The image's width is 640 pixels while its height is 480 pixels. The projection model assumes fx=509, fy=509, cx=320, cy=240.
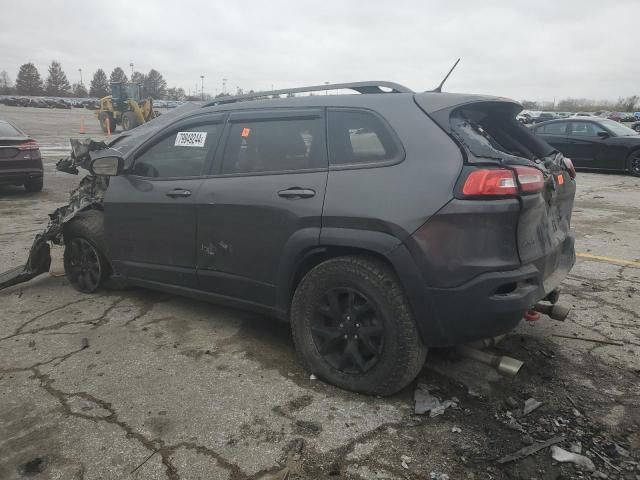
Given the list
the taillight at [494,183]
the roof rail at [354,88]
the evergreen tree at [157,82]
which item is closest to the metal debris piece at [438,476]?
the taillight at [494,183]

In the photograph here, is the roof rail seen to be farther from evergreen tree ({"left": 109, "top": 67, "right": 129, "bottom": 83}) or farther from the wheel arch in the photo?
evergreen tree ({"left": 109, "top": 67, "right": 129, "bottom": 83})

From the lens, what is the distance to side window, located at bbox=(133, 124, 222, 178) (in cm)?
371

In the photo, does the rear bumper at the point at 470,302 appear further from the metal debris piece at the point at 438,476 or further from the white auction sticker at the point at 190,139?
the white auction sticker at the point at 190,139

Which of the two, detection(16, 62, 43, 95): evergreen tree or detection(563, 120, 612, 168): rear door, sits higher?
detection(16, 62, 43, 95): evergreen tree

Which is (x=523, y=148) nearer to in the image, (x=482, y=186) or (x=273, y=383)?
(x=482, y=186)

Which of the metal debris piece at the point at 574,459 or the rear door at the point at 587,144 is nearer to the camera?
the metal debris piece at the point at 574,459

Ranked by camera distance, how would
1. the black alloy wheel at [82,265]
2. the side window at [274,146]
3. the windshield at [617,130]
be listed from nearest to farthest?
the side window at [274,146]
the black alloy wheel at [82,265]
the windshield at [617,130]

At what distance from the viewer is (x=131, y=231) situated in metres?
4.12

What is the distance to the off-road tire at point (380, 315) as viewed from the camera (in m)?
2.72

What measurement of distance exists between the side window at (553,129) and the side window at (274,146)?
499 inches

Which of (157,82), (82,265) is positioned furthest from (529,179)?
(157,82)

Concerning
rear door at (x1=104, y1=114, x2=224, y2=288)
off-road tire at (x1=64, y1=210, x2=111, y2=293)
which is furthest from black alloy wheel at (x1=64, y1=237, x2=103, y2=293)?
rear door at (x1=104, y1=114, x2=224, y2=288)

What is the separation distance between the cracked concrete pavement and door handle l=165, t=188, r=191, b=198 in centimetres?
103

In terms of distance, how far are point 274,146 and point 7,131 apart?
8627 millimetres
